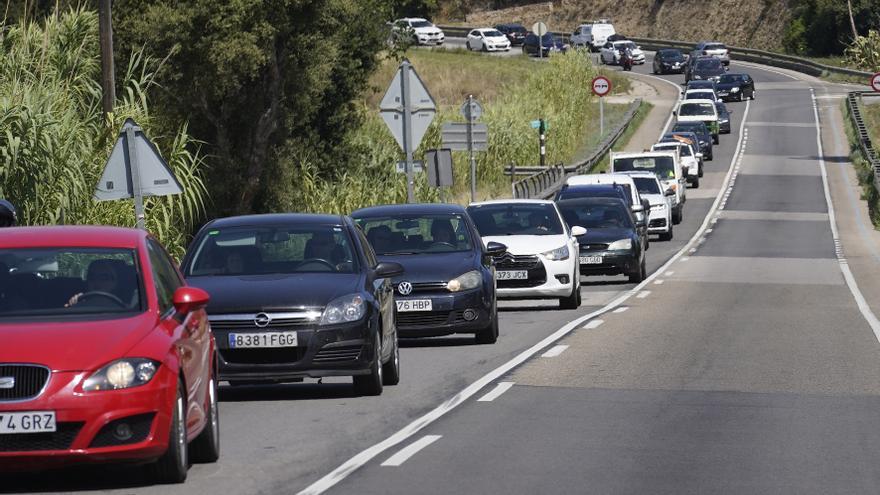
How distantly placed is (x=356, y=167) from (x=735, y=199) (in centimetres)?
1324

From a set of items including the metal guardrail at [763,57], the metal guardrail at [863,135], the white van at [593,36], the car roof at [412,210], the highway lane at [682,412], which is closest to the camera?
the highway lane at [682,412]

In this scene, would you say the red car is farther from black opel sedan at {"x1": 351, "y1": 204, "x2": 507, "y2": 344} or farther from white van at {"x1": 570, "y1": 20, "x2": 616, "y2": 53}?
white van at {"x1": 570, "y1": 20, "x2": 616, "y2": 53}

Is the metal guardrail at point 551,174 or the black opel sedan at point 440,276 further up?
the black opel sedan at point 440,276

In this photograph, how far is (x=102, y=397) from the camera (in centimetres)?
901

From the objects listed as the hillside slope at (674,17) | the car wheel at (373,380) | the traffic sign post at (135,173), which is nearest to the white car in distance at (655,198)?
the traffic sign post at (135,173)

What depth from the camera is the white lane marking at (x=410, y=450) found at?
10578 mm

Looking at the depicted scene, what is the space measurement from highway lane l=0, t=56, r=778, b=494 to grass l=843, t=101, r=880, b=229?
33.4m

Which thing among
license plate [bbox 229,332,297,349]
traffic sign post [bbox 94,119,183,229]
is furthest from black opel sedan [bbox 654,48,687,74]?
license plate [bbox 229,332,297,349]

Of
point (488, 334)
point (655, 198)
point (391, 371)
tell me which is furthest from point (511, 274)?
point (655, 198)

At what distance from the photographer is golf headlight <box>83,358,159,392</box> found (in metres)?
9.05

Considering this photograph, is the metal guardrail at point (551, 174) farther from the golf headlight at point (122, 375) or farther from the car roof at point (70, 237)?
the golf headlight at point (122, 375)

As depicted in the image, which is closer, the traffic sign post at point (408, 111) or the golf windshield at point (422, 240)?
the golf windshield at point (422, 240)

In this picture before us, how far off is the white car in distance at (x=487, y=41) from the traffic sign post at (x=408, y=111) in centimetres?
8128

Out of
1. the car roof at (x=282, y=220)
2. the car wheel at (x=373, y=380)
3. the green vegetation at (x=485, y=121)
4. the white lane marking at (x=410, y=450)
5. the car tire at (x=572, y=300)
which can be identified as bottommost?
the green vegetation at (x=485, y=121)
